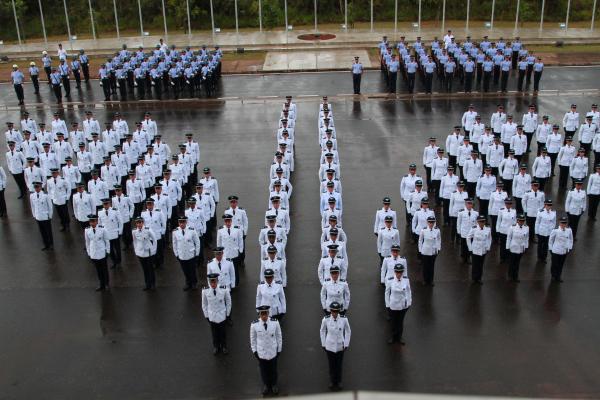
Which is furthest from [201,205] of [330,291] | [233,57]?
[233,57]

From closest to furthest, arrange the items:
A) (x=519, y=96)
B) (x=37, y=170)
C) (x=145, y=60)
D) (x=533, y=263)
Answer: (x=533, y=263) → (x=37, y=170) → (x=519, y=96) → (x=145, y=60)

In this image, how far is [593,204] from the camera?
1322cm

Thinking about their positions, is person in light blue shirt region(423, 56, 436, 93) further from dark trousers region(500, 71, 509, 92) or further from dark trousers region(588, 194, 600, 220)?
dark trousers region(588, 194, 600, 220)

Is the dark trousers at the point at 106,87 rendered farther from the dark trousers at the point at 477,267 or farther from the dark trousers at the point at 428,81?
the dark trousers at the point at 477,267

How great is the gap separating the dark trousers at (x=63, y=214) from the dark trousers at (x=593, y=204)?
10.7 m

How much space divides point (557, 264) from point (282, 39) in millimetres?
26135

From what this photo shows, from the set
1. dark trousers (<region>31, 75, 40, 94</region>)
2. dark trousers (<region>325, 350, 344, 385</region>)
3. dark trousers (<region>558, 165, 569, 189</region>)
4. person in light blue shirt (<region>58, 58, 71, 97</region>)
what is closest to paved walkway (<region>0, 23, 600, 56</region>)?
dark trousers (<region>31, 75, 40, 94</region>)

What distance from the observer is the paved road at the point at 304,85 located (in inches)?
958

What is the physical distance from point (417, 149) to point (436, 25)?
822 inches

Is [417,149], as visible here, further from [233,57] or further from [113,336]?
[233,57]

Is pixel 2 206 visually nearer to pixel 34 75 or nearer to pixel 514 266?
pixel 514 266

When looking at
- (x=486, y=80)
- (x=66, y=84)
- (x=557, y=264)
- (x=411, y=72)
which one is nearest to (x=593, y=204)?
(x=557, y=264)

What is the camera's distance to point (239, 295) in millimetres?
10953

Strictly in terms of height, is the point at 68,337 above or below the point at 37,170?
below
